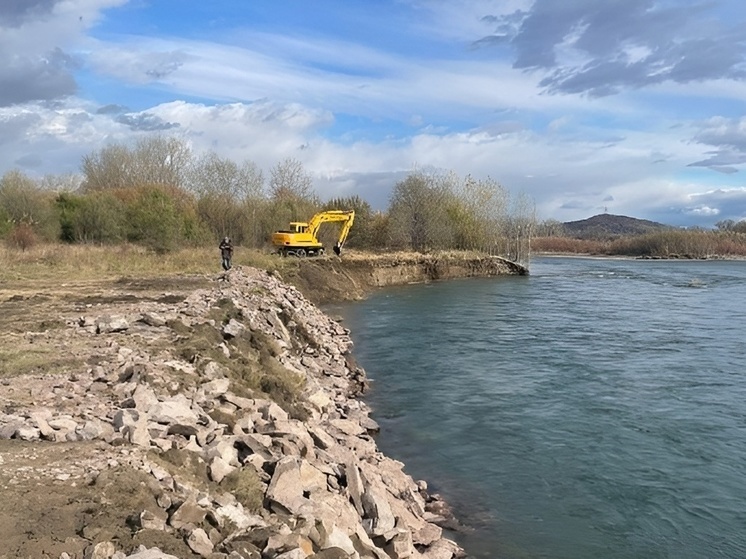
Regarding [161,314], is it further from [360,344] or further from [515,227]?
[515,227]

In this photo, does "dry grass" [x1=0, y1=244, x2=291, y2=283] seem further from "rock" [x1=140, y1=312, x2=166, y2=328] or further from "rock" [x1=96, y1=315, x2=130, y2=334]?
"rock" [x1=96, y1=315, x2=130, y2=334]

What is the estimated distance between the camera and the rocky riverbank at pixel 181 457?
5238 millimetres

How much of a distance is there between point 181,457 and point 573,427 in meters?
9.06

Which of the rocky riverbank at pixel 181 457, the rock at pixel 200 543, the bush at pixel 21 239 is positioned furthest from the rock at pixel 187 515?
the bush at pixel 21 239

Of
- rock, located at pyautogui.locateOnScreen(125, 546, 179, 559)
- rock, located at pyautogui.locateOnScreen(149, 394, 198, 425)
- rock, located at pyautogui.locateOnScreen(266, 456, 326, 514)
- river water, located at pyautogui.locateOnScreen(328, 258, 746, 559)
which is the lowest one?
river water, located at pyautogui.locateOnScreen(328, 258, 746, 559)

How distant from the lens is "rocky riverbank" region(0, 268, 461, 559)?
5238mm

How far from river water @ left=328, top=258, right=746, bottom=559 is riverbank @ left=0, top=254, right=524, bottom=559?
1.07 metres

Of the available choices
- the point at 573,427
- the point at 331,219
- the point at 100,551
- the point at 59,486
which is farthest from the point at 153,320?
the point at 331,219

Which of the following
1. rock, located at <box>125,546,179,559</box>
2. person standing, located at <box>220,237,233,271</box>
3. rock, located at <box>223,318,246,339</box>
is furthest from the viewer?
person standing, located at <box>220,237,233,271</box>

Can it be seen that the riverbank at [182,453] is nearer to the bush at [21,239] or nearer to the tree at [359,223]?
the bush at [21,239]

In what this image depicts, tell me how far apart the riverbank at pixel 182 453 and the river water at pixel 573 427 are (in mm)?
1074

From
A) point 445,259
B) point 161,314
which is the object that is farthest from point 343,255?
point 161,314

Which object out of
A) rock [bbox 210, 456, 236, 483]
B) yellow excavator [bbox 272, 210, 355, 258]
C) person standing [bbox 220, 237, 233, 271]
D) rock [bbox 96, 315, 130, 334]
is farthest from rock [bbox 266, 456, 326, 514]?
yellow excavator [bbox 272, 210, 355, 258]

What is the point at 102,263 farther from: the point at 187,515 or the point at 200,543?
the point at 200,543
